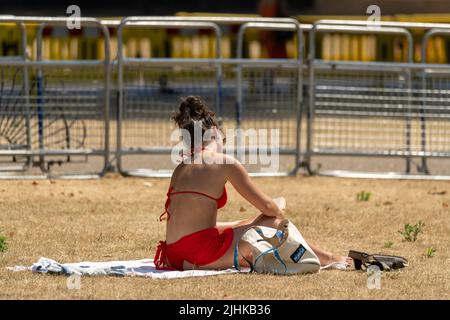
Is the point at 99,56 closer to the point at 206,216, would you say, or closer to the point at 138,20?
the point at 138,20

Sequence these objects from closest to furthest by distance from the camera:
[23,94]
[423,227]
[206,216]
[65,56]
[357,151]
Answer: [206,216]
[423,227]
[23,94]
[357,151]
[65,56]

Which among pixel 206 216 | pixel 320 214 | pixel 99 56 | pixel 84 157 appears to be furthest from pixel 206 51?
pixel 206 216

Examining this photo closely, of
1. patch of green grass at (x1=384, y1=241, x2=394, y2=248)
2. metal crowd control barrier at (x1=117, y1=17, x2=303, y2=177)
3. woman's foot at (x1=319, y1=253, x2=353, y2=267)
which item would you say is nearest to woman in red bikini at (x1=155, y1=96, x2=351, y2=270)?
woman's foot at (x1=319, y1=253, x2=353, y2=267)

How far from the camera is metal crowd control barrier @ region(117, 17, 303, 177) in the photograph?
48.3ft

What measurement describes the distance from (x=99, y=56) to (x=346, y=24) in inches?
428

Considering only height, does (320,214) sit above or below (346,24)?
below

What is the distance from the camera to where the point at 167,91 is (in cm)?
1518

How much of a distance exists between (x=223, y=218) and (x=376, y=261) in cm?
313

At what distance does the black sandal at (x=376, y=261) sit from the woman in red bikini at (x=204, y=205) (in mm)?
643

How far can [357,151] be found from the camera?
50.5 ft

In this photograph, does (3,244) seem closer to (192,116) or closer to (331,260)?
(192,116)

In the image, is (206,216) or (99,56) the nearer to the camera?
(206,216)

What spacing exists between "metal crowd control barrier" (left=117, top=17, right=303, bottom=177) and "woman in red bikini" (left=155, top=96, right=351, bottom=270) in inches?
228

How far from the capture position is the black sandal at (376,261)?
9.00m
